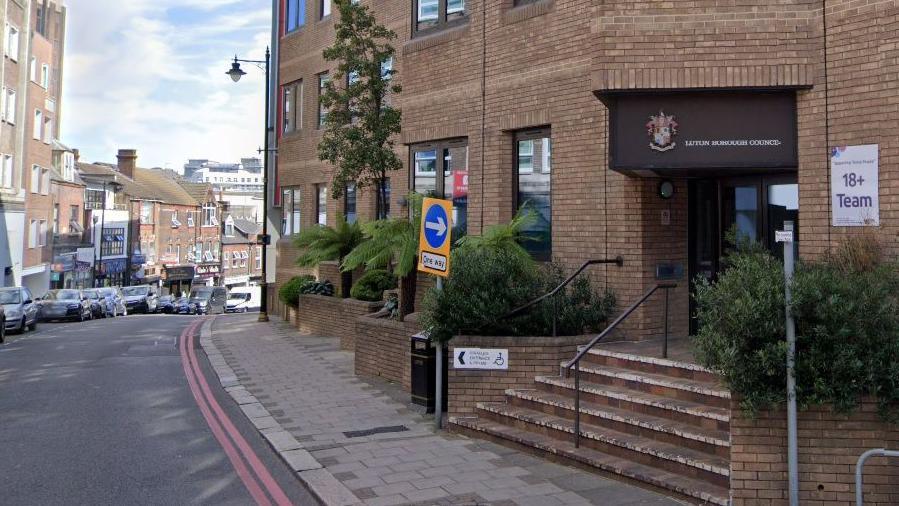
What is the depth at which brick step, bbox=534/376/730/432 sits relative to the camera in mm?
7043

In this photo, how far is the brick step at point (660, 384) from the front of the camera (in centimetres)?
735

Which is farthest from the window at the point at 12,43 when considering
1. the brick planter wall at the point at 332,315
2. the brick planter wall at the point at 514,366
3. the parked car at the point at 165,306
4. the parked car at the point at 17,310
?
the brick planter wall at the point at 514,366

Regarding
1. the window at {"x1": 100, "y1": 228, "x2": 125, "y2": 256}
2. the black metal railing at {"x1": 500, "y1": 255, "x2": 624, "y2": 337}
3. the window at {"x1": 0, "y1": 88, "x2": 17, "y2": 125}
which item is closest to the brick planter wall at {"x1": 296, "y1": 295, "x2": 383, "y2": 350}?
the black metal railing at {"x1": 500, "y1": 255, "x2": 624, "y2": 337}

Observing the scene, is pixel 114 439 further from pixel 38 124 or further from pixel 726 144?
pixel 38 124

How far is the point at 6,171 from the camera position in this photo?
44469 millimetres

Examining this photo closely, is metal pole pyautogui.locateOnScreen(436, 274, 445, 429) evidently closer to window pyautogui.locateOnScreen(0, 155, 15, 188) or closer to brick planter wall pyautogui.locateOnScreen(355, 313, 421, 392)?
brick planter wall pyautogui.locateOnScreen(355, 313, 421, 392)

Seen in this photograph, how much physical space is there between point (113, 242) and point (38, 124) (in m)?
17.8

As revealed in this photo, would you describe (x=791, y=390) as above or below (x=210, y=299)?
above

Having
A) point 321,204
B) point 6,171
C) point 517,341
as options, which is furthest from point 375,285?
point 6,171

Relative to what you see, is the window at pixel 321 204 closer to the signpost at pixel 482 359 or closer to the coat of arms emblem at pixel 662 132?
the signpost at pixel 482 359

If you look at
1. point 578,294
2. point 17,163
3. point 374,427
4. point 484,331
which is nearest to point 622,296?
point 578,294

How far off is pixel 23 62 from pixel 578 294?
4790cm

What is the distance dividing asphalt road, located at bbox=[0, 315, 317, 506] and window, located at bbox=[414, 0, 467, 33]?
761 cm

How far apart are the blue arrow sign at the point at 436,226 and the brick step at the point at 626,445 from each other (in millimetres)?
2092
